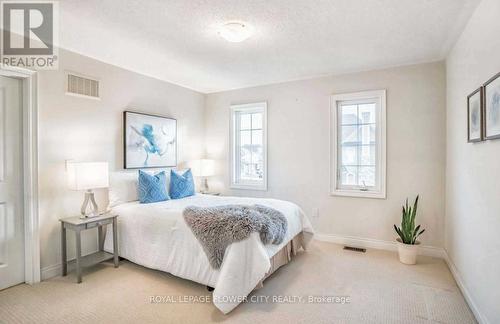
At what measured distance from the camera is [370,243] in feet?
12.3

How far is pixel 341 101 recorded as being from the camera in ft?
13.1

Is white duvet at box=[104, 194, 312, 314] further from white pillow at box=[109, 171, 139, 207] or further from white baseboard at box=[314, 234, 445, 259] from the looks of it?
white baseboard at box=[314, 234, 445, 259]

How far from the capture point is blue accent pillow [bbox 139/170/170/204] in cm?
344

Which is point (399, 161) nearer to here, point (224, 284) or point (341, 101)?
point (341, 101)

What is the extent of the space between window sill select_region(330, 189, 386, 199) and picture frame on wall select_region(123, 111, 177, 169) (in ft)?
8.46

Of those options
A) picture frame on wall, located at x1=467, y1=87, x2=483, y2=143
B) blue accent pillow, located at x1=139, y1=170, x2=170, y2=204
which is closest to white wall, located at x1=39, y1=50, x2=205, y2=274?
blue accent pillow, located at x1=139, y1=170, x2=170, y2=204

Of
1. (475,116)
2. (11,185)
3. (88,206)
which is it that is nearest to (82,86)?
(11,185)

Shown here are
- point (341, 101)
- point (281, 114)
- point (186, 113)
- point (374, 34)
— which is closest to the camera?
point (374, 34)

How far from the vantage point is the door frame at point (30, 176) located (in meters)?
2.67

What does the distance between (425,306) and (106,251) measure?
3338 mm

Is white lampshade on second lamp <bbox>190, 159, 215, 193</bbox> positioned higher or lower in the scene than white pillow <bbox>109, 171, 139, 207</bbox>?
higher

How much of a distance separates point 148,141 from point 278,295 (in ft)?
8.88

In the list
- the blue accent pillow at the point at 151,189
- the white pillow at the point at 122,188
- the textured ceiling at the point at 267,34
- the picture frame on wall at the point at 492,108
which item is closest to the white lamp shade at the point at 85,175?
the white pillow at the point at 122,188

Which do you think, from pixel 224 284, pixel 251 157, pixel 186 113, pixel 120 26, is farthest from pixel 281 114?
pixel 224 284
